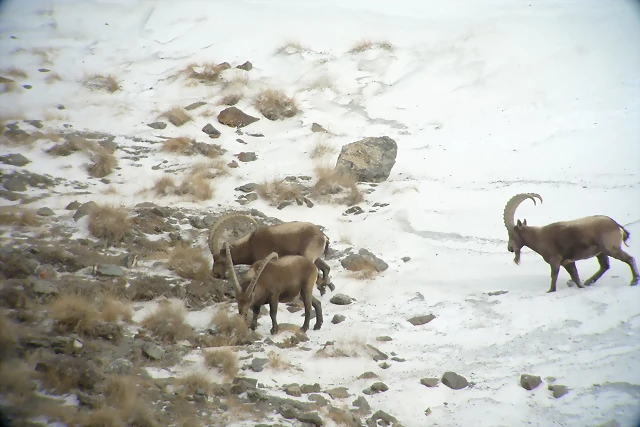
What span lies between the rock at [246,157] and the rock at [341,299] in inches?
235

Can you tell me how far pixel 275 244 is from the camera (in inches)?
330

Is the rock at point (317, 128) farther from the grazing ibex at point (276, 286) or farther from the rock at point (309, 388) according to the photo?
the rock at point (309, 388)

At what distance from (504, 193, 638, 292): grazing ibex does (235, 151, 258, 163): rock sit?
7.08m

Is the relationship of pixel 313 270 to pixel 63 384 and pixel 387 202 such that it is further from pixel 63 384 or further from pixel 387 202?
pixel 387 202

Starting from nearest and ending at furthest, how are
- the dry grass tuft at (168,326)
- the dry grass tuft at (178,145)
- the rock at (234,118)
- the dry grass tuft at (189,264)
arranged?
1. the dry grass tuft at (168,326)
2. the dry grass tuft at (189,264)
3. the dry grass tuft at (178,145)
4. the rock at (234,118)

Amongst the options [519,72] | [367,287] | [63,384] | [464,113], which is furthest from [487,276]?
[519,72]

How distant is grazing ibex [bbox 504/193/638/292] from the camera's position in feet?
25.0

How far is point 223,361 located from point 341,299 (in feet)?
8.66

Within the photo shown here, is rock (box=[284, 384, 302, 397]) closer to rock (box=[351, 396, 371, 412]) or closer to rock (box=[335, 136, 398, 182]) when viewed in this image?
rock (box=[351, 396, 371, 412])

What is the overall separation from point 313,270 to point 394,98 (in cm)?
1063

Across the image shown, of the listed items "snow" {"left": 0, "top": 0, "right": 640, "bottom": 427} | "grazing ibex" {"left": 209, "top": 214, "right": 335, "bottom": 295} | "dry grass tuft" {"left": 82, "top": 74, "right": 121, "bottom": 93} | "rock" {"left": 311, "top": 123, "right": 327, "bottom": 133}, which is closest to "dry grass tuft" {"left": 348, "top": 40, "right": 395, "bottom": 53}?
"snow" {"left": 0, "top": 0, "right": 640, "bottom": 427}

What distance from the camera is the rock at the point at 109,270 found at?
812 cm

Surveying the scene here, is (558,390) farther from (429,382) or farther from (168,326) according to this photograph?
(168,326)

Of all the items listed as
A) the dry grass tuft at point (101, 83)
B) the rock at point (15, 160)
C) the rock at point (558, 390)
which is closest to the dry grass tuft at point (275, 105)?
the dry grass tuft at point (101, 83)
